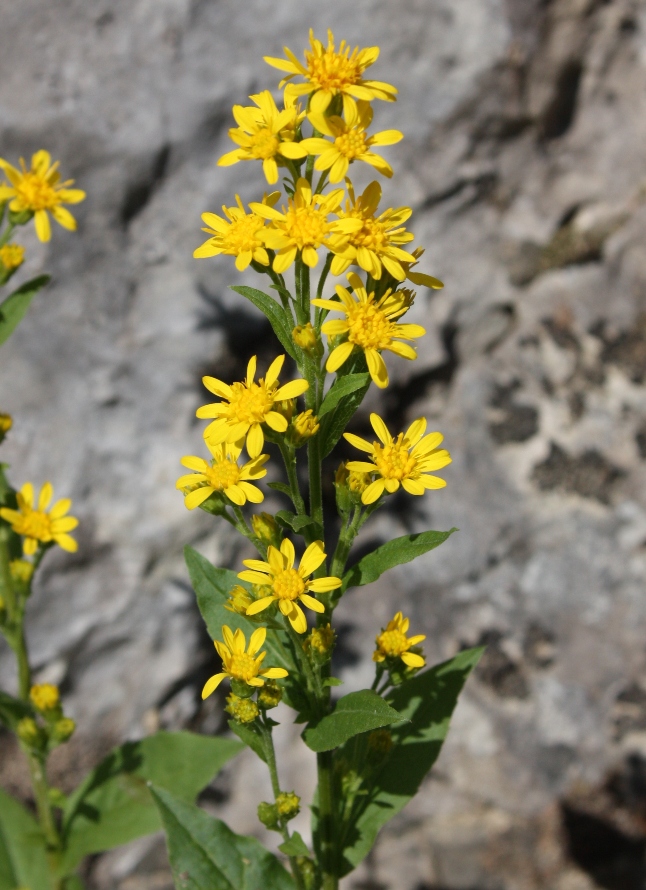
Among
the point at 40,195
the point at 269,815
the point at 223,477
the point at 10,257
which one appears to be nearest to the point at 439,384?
the point at 40,195

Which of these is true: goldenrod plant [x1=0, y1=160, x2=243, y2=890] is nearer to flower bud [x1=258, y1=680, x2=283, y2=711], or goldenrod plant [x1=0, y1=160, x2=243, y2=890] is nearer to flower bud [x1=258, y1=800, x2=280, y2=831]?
flower bud [x1=258, y1=800, x2=280, y2=831]

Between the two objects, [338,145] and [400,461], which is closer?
[338,145]

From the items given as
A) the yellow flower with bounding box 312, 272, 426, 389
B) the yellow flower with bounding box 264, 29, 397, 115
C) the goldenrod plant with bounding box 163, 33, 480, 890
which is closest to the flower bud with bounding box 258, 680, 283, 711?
the goldenrod plant with bounding box 163, 33, 480, 890

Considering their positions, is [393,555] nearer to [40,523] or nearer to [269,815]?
[269,815]

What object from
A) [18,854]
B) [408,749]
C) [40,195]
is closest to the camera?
[408,749]

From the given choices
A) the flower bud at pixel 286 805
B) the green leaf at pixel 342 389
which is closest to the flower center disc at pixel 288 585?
the green leaf at pixel 342 389

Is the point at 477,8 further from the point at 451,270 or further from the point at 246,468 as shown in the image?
the point at 246,468

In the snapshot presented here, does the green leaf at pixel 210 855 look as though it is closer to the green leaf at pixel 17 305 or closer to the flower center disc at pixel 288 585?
the flower center disc at pixel 288 585
